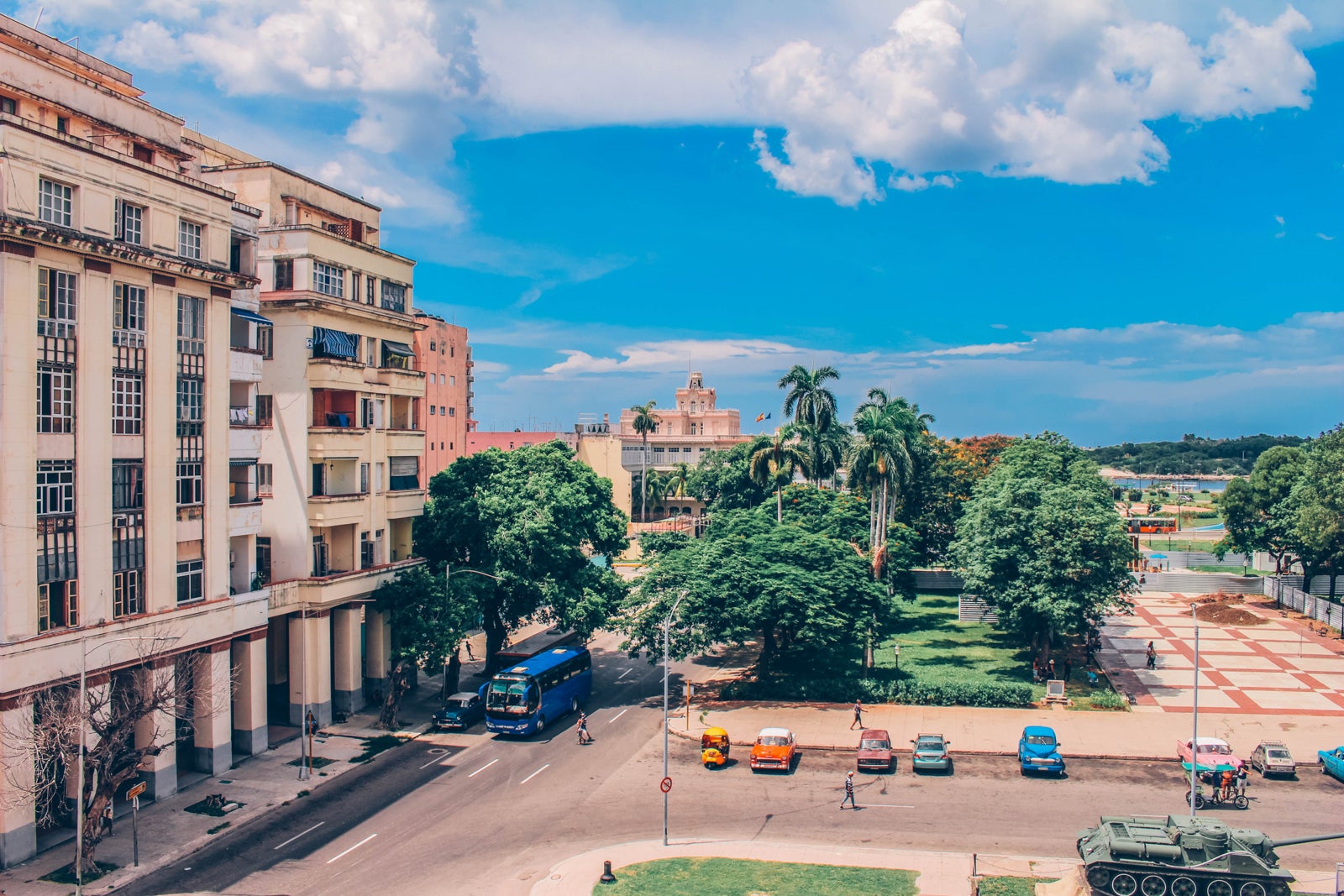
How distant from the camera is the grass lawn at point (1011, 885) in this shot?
2638 cm

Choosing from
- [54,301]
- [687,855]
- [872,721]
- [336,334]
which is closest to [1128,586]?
[872,721]

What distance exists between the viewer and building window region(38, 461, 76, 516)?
100 feet

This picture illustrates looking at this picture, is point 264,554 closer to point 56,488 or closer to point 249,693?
point 249,693

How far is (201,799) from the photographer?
34.9 meters

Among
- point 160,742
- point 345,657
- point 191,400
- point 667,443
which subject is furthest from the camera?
point 667,443

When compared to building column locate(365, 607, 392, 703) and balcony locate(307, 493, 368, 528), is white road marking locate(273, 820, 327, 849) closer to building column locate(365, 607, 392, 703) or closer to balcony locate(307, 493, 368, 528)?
balcony locate(307, 493, 368, 528)

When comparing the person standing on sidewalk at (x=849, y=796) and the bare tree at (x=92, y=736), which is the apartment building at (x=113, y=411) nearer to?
the bare tree at (x=92, y=736)

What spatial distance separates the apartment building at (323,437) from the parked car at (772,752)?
19.6 metres

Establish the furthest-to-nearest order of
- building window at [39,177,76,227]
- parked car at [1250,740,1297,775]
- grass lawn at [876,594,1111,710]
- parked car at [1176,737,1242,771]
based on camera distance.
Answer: grass lawn at [876,594,1111,710], parked car at [1250,740,1297,775], parked car at [1176,737,1242,771], building window at [39,177,76,227]

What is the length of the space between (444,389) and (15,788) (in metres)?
73.7

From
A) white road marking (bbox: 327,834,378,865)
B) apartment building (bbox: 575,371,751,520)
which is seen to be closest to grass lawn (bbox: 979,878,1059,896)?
white road marking (bbox: 327,834,378,865)

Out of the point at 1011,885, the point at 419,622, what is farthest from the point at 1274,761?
the point at 419,622

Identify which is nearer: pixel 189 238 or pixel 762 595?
pixel 189 238

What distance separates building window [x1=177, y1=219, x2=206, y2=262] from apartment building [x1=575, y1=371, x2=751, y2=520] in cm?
8411
